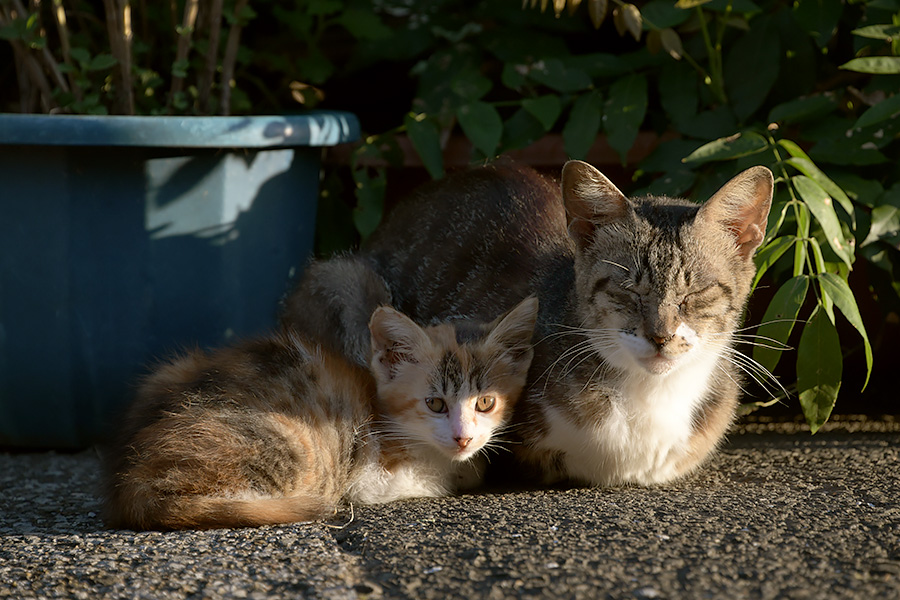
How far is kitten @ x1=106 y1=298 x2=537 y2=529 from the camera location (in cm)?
235

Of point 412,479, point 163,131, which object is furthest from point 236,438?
point 163,131

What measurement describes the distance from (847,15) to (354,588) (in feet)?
9.52

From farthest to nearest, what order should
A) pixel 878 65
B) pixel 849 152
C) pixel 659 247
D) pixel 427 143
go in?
pixel 427 143, pixel 849 152, pixel 878 65, pixel 659 247

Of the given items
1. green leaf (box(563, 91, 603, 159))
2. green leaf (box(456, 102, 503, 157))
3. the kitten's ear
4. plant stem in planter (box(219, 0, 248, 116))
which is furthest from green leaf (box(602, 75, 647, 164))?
plant stem in planter (box(219, 0, 248, 116))

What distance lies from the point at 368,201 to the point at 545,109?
2.67 feet

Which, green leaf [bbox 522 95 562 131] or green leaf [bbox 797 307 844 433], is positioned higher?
green leaf [bbox 522 95 562 131]

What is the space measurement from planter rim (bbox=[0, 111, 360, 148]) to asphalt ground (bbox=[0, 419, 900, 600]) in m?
1.16

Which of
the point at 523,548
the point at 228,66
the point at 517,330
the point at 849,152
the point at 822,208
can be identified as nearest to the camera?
the point at 523,548

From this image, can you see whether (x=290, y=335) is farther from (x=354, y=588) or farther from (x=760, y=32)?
(x=760, y=32)

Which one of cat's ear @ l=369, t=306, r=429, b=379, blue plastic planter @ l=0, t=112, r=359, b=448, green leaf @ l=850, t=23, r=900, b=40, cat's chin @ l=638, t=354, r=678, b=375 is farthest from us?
blue plastic planter @ l=0, t=112, r=359, b=448

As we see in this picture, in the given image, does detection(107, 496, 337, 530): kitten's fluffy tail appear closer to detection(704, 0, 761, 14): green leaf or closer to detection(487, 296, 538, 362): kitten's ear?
detection(487, 296, 538, 362): kitten's ear

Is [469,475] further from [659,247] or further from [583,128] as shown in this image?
[583,128]

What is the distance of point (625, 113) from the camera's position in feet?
11.1

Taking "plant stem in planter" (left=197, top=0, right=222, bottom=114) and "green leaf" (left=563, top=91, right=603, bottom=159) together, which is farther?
"plant stem in planter" (left=197, top=0, right=222, bottom=114)
